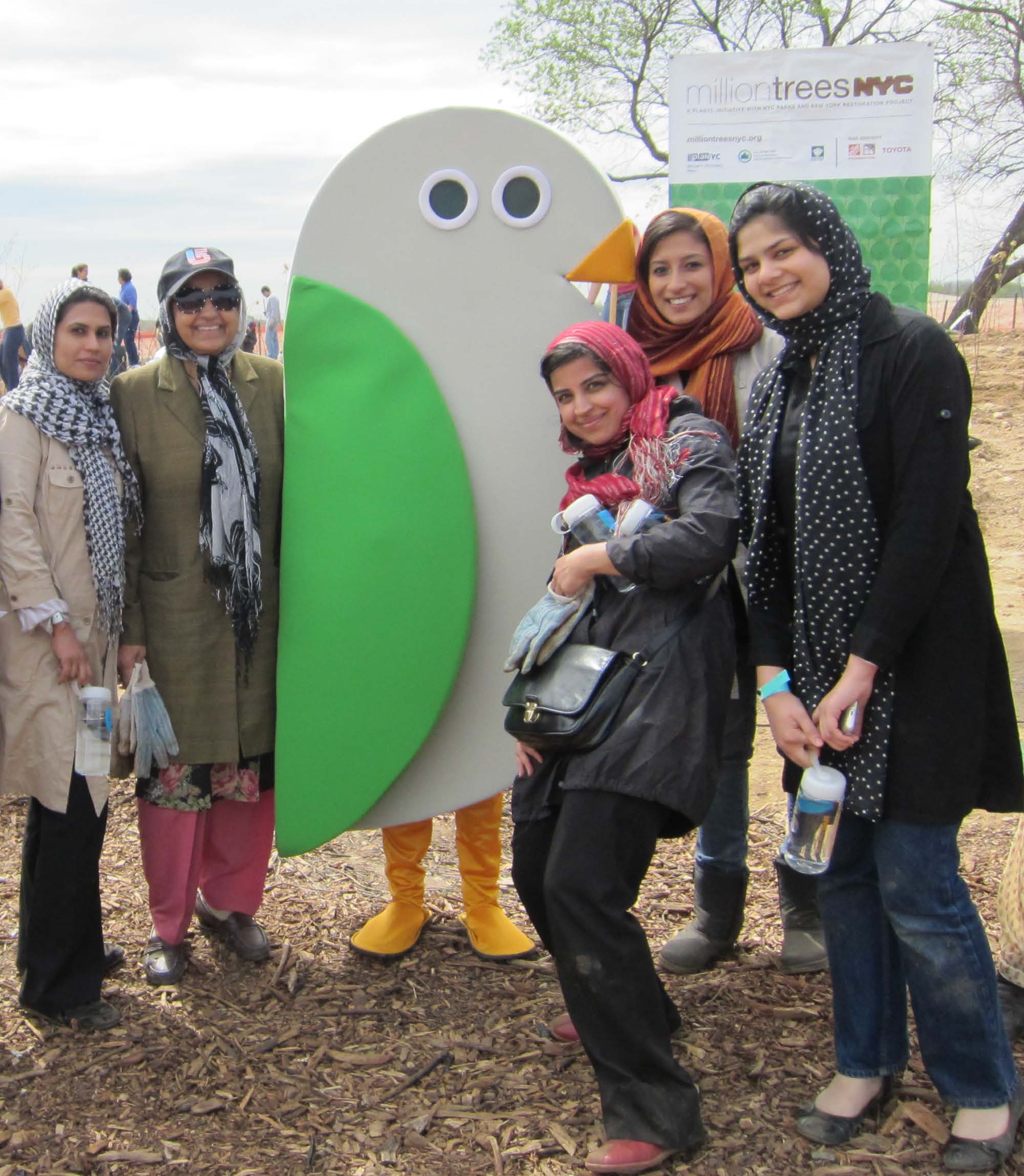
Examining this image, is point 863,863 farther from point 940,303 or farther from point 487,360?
point 940,303

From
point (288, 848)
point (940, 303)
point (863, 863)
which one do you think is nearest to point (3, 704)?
point (288, 848)

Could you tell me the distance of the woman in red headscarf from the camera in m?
1.83

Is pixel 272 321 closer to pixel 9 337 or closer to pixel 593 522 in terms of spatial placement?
pixel 9 337

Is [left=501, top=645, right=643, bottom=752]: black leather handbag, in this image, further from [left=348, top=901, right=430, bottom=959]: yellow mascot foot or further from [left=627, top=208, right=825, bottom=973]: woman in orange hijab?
[left=348, top=901, right=430, bottom=959]: yellow mascot foot

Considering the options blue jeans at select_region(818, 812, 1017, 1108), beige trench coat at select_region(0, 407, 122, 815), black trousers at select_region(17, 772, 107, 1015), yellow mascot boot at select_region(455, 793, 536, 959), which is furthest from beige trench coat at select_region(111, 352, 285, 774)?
blue jeans at select_region(818, 812, 1017, 1108)

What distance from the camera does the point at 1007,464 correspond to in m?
8.90

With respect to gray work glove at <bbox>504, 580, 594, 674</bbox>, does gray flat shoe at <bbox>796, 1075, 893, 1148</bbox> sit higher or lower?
lower

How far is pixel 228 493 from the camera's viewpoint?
2473 mm

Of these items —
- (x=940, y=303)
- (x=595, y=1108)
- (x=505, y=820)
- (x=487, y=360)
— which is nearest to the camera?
(x=595, y=1108)

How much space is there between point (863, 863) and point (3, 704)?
1.75m

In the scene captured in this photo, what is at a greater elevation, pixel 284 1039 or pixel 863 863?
pixel 863 863

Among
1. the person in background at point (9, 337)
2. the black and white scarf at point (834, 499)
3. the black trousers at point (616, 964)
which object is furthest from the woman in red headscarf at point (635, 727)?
the person in background at point (9, 337)

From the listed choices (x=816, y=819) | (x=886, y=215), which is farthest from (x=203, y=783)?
(x=886, y=215)

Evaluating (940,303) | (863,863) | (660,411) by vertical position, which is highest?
(940,303)
